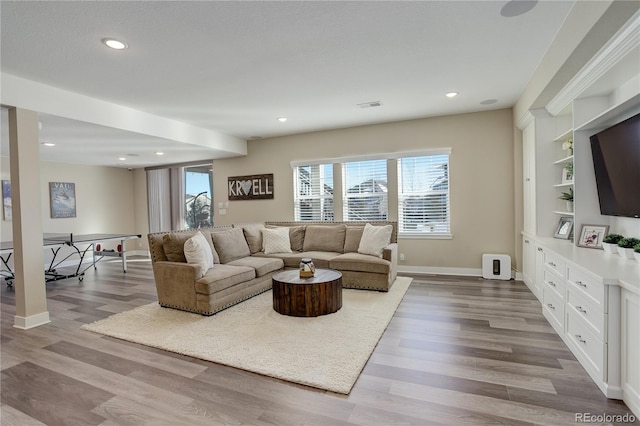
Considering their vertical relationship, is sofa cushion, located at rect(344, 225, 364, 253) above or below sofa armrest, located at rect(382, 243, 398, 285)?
above

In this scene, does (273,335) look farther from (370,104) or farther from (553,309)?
(370,104)

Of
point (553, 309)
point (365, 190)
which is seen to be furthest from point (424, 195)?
point (553, 309)

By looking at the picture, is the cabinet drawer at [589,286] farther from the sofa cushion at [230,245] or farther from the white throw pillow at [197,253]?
the sofa cushion at [230,245]

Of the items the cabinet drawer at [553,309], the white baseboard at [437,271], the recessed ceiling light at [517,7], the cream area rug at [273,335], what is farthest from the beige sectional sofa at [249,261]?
the recessed ceiling light at [517,7]

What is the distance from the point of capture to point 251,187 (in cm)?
684

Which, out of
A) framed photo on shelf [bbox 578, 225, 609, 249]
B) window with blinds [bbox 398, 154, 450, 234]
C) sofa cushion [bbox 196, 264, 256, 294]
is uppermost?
window with blinds [bbox 398, 154, 450, 234]

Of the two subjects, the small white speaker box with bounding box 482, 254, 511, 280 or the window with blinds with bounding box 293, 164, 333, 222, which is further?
the window with blinds with bounding box 293, 164, 333, 222

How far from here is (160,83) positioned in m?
3.56

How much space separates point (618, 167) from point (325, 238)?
3.66 m

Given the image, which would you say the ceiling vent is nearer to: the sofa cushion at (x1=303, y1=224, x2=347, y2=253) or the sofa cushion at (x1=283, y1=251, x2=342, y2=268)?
the sofa cushion at (x1=303, y1=224, x2=347, y2=253)

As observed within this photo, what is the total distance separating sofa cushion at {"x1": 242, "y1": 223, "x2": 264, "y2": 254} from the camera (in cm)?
522

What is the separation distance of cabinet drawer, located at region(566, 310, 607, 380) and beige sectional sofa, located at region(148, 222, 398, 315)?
2.08 metres

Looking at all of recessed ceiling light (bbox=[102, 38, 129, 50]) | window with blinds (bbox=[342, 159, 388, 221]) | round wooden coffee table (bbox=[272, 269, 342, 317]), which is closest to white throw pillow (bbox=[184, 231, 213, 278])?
round wooden coffee table (bbox=[272, 269, 342, 317])

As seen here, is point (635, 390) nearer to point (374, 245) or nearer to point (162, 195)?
point (374, 245)
